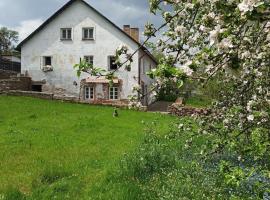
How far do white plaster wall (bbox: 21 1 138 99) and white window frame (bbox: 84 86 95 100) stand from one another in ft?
3.11

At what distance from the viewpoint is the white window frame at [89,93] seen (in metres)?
44.4

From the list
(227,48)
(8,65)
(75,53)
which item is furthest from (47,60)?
(227,48)

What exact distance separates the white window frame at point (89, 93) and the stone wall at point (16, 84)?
5.66 m

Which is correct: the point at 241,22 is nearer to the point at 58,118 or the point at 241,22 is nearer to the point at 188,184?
the point at 188,184

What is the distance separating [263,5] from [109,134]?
20411 millimetres

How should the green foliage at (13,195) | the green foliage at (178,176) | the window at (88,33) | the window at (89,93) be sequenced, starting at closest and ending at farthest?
the green foliage at (178,176), the green foliage at (13,195), the window at (89,93), the window at (88,33)

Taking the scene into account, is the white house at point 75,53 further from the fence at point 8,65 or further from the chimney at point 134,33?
the fence at point 8,65

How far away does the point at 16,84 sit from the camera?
43.8 meters

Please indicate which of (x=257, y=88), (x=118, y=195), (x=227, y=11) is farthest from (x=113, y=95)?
(x=227, y=11)

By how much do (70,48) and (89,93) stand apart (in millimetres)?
4815

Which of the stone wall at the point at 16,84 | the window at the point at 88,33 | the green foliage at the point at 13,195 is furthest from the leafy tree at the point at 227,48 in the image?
the window at the point at 88,33

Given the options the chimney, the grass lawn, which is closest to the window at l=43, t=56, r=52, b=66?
the chimney

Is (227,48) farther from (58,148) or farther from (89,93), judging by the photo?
(89,93)

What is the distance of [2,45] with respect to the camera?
118 m
